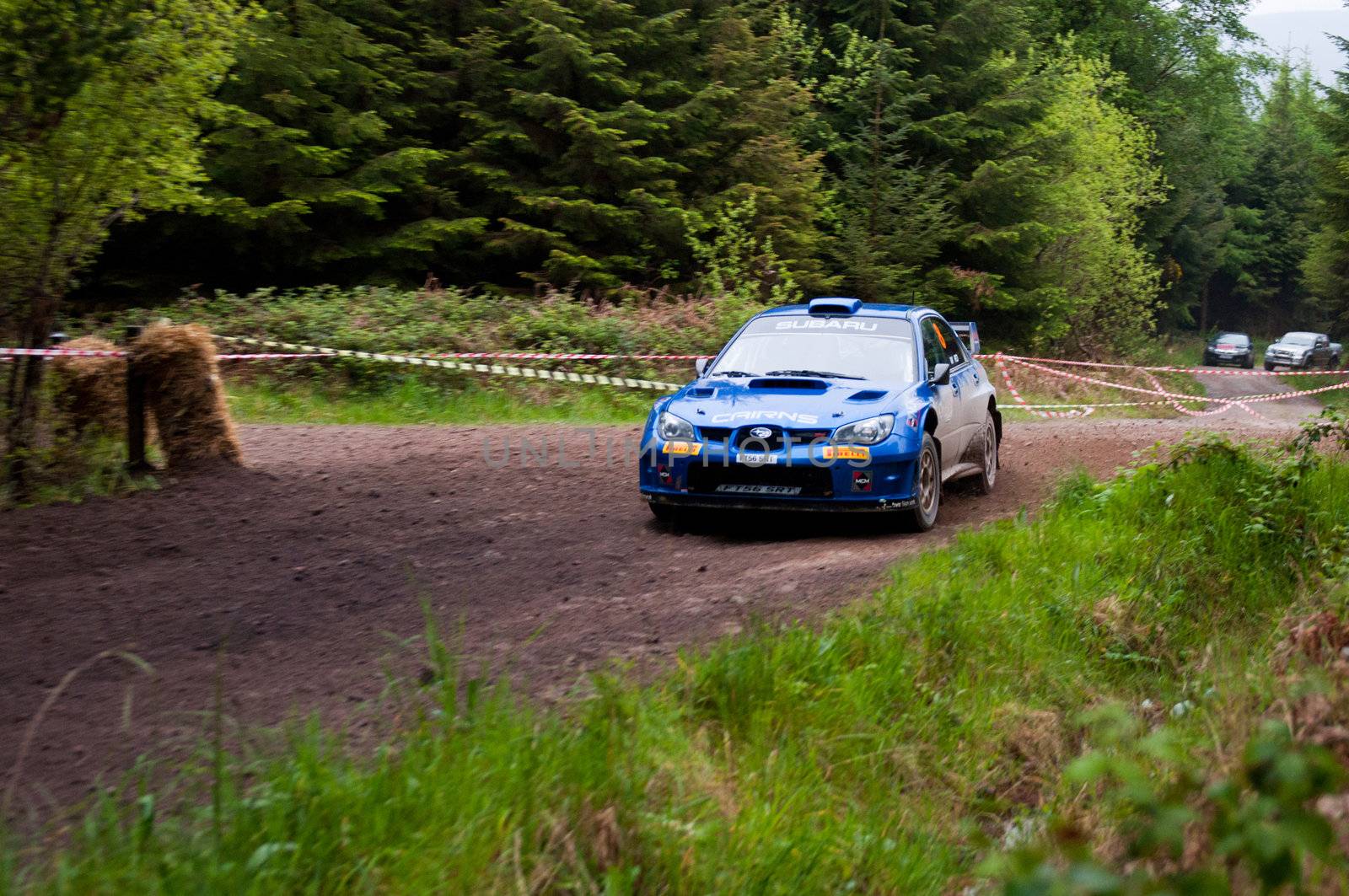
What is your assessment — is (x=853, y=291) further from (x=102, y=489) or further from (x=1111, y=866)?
(x=1111, y=866)

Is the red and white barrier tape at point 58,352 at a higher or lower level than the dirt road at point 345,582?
higher

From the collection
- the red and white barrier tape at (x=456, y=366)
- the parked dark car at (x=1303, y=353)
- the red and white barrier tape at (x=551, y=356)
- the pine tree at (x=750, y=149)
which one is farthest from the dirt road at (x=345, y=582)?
the parked dark car at (x=1303, y=353)

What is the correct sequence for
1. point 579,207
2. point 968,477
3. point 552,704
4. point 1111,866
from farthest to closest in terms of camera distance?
1. point 579,207
2. point 968,477
3. point 552,704
4. point 1111,866

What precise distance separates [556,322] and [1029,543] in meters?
11.7

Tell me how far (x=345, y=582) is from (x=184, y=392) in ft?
11.5

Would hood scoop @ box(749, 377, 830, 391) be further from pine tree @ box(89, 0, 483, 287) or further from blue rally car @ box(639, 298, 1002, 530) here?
pine tree @ box(89, 0, 483, 287)

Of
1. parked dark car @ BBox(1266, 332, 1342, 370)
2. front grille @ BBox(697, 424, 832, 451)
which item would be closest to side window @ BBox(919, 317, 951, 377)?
front grille @ BBox(697, 424, 832, 451)

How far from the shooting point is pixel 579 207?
78.4 feet

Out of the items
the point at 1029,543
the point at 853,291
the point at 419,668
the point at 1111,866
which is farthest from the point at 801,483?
the point at 853,291

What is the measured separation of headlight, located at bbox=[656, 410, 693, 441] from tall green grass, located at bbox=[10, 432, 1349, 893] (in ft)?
6.69

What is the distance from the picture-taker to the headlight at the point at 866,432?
8.38 m

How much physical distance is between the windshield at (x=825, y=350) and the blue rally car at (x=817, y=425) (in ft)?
0.04

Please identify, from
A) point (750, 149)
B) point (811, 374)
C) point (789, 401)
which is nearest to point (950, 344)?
point (811, 374)

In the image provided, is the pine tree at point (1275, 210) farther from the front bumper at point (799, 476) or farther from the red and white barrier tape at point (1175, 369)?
the front bumper at point (799, 476)
